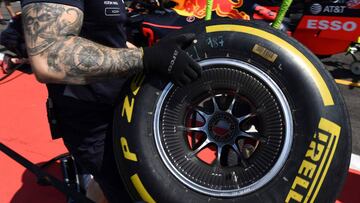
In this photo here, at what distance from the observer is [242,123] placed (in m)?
1.63

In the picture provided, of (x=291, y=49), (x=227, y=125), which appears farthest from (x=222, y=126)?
(x=291, y=49)

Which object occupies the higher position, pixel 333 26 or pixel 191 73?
pixel 333 26

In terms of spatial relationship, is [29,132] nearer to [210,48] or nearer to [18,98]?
[18,98]

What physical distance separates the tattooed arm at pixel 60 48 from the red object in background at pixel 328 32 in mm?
4508

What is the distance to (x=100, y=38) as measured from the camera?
167 cm

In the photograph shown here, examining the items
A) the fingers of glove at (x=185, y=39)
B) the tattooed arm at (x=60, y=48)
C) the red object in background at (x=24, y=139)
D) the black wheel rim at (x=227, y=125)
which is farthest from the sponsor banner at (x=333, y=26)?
the tattooed arm at (x=60, y=48)

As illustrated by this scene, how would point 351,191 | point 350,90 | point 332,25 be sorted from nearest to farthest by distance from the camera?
point 351,191, point 350,90, point 332,25

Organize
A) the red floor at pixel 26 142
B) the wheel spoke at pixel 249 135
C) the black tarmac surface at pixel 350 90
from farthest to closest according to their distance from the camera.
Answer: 1. the black tarmac surface at pixel 350 90
2. the red floor at pixel 26 142
3. the wheel spoke at pixel 249 135

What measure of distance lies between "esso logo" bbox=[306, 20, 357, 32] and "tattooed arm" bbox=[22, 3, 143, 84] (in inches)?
177

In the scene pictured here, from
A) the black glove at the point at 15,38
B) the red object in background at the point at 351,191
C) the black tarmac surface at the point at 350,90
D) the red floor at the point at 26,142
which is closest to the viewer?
the red object in background at the point at 351,191

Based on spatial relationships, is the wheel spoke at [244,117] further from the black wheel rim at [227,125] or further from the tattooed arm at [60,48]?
the tattooed arm at [60,48]

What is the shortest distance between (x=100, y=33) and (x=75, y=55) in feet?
0.71

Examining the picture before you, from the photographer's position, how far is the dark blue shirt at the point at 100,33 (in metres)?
1.58

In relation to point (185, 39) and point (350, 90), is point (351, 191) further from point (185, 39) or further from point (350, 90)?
point (350, 90)
